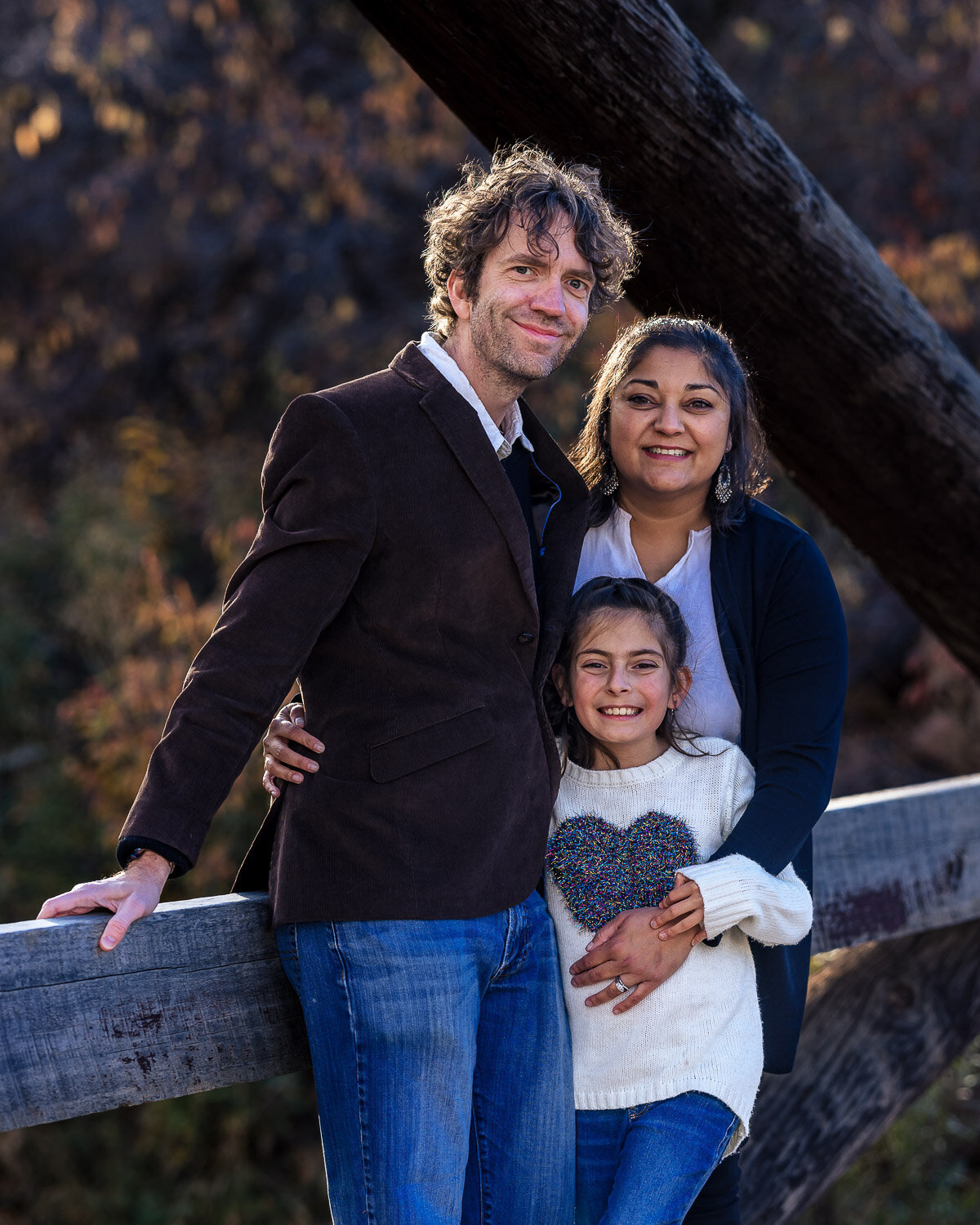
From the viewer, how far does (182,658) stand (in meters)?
5.61

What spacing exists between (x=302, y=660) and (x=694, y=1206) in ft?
3.76

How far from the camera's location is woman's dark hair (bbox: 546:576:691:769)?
2.04 meters

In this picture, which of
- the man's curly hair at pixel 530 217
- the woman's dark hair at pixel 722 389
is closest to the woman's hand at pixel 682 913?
the woman's dark hair at pixel 722 389

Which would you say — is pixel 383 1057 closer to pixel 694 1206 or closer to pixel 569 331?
pixel 694 1206

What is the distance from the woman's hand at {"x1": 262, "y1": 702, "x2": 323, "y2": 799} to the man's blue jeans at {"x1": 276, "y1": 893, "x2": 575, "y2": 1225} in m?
0.22

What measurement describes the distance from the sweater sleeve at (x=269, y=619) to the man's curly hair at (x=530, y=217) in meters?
0.43

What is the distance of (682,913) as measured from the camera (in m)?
1.87

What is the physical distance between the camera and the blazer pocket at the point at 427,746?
1.72m

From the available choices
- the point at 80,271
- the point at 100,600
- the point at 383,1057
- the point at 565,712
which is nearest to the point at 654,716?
the point at 565,712

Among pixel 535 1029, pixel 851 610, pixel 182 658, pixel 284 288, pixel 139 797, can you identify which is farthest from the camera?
pixel 284 288

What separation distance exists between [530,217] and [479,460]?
1.36 feet

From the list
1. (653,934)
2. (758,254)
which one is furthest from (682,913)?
(758,254)

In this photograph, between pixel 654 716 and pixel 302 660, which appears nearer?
pixel 302 660

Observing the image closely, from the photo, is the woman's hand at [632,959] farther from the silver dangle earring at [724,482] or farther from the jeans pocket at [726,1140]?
the silver dangle earring at [724,482]
